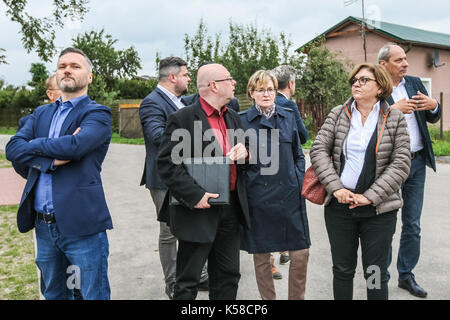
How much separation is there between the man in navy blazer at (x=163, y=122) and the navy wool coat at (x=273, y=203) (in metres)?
0.78

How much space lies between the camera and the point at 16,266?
15.7ft

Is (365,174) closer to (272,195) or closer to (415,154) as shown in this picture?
(272,195)

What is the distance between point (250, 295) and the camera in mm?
3988

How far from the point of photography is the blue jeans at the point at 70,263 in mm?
2789

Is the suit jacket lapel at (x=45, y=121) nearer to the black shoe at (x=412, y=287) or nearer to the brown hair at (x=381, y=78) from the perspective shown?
the brown hair at (x=381, y=78)

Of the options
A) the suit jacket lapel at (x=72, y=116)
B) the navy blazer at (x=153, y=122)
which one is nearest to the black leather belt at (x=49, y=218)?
the suit jacket lapel at (x=72, y=116)

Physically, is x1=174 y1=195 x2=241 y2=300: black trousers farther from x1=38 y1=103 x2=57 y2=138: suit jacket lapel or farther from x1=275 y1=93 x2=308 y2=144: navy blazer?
x1=38 y1=103 x2=57 y2=138: suit jacket lapel

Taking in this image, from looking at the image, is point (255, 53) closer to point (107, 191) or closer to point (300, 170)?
point (107, 191)

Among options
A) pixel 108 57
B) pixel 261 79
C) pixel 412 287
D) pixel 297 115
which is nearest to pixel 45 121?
pixel 261 79

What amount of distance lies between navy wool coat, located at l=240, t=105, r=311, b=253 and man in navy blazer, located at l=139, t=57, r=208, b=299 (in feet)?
2.57

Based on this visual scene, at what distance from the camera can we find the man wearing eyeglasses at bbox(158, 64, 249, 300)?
2.85 m

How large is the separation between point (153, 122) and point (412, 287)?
2.68 m

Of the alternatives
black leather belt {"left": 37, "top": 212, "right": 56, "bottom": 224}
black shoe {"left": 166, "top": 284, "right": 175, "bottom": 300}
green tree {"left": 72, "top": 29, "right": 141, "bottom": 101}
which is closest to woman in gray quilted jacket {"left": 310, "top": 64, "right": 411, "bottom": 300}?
black shoe {"left": 166, "top": 284, "right": 175, "bottom": 300}
